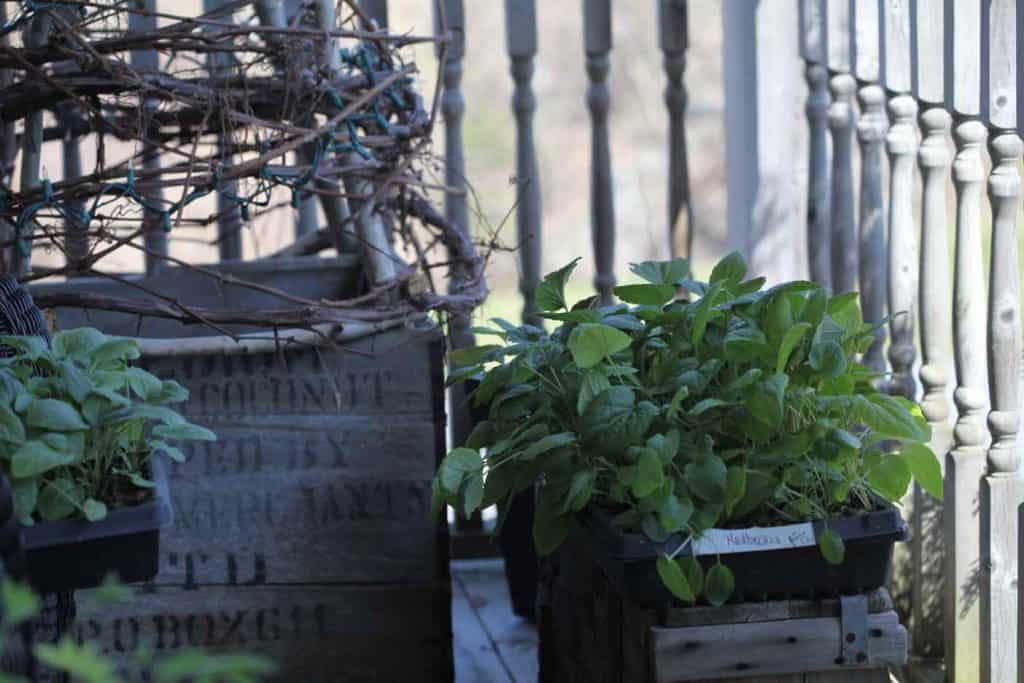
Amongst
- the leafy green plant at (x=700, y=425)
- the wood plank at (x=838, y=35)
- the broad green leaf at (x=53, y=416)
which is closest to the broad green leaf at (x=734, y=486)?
the leafy green plant at (x=700, y=425)

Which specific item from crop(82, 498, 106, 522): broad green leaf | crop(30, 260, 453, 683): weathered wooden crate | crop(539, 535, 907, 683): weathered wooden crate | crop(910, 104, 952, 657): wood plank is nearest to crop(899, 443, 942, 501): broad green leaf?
crop(539, 535, 907, 683): weathered wooden crate

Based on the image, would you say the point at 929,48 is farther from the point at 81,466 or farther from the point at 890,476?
the point at 81,466

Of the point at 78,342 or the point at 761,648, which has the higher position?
the point at 78,342

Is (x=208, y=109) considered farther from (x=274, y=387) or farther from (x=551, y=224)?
(x=551, y=224)

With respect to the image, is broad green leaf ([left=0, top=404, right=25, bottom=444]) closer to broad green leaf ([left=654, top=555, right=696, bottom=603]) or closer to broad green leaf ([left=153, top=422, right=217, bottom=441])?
broad green leaf ([left=153, top=422, right=217, bottom=441])

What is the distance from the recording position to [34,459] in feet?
Result: 3.66

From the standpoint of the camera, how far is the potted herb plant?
1150 mm

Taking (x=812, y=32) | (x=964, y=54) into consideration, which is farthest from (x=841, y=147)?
(x=964, y=54)

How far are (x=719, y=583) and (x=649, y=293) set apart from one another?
0.33 meters

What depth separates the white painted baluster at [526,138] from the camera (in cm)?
245

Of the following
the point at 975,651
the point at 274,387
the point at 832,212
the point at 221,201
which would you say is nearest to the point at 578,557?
the point at 274,387

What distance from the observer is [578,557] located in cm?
161

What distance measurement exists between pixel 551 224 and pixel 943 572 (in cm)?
603

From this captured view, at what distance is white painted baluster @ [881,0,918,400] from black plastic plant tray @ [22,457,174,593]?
1229 mm
